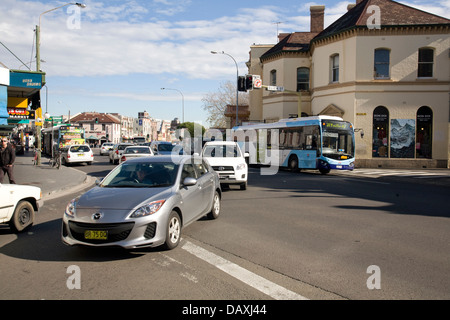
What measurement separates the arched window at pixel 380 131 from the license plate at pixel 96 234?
25.5 metres

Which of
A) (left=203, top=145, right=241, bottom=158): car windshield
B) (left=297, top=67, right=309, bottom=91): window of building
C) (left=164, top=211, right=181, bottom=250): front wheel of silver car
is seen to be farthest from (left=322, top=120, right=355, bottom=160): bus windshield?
(left=164, top=211, right=181, bottom=250): front wheel of silver car

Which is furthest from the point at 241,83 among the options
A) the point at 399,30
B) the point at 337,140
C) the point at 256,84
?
the point at 399,30

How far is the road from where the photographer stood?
4.61 metres

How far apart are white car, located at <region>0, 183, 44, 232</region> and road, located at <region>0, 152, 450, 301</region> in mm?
247

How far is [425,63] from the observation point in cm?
2773

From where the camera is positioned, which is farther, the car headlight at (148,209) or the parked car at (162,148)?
the parked car at (162,148)

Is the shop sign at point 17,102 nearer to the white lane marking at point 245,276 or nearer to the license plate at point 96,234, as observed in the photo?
the license plate at point 96,234

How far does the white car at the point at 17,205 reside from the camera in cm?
746

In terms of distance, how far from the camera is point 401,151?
2770cm

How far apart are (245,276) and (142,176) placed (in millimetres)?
2979

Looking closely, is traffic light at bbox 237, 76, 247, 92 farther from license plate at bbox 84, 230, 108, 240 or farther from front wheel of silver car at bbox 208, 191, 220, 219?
license plate at bbox 84, 230, 108, 240

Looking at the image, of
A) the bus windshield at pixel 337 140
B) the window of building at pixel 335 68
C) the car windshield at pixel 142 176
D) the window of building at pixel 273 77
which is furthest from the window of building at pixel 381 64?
the car windshield at pixel 142 176

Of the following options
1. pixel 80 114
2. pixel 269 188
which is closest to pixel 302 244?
pixel 269 188

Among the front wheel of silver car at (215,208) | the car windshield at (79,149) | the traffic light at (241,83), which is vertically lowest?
the front wheel of silver car at (215,208)
